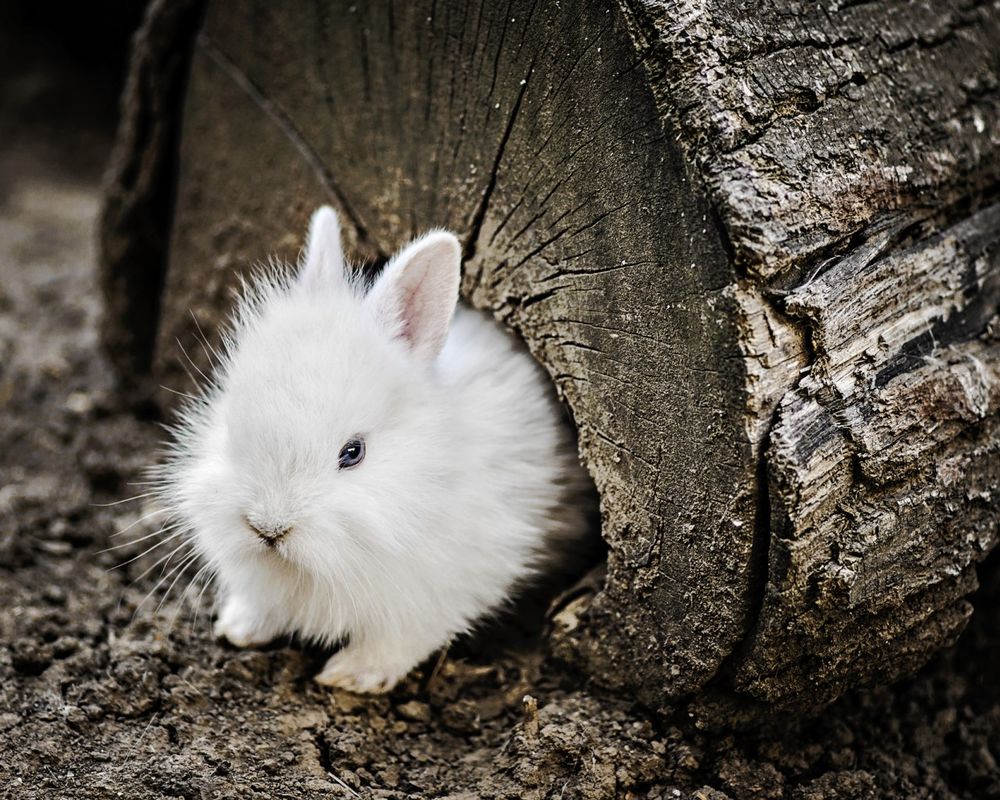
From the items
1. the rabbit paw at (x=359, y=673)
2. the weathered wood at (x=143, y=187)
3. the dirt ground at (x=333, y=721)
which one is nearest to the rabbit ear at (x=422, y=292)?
the rabbit paw at (x=359, y=673)

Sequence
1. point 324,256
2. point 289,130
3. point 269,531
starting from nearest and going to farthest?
point 269,531 → point 324,256 → point 289,130

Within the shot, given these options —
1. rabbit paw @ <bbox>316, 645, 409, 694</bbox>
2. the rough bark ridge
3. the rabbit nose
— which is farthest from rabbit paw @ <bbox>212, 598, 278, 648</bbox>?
the rough bark ridge

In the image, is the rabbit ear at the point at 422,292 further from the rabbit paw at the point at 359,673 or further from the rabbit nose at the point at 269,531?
the rabbit paw at the point at 359,673

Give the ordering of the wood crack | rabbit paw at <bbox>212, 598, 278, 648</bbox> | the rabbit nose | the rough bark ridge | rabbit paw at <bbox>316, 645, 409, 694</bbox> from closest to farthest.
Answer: the rough bark ridge → the rabbit nose → rabbit paw at <bbox>316, 645, 409, 694</bbox> → rabbit paw at <bbox>212, 598, 278, 648</bbox> → the wood crack

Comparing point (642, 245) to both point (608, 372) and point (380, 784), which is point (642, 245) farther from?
point (380, 784)

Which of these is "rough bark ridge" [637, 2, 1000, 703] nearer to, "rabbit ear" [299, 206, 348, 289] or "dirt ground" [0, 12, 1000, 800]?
"dirt ground" [0, 12, 1000, 800]

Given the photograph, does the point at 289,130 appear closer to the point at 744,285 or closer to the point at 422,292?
the point at 422,292

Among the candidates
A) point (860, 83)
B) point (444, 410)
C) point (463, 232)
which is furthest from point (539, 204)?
point (860, 83)

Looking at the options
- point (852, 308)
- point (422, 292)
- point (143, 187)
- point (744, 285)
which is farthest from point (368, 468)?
point (143, 187)
